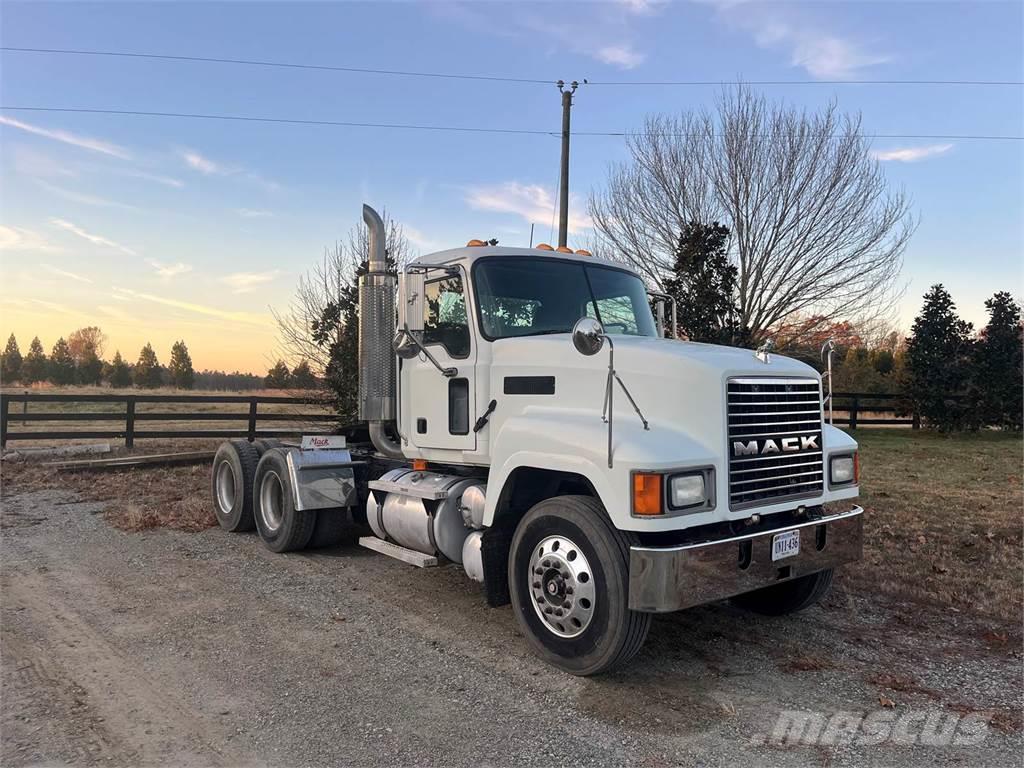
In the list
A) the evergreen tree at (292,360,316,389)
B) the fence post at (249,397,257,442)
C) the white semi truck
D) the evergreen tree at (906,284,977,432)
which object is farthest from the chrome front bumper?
the evergreen tree at (906,284,977,432)

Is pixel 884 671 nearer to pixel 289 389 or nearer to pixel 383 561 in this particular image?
pixel 383 561

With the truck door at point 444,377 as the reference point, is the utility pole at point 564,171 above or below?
above

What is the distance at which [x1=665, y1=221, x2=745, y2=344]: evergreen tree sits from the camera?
14789 mm

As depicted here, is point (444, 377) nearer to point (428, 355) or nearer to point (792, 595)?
point (428, 355)

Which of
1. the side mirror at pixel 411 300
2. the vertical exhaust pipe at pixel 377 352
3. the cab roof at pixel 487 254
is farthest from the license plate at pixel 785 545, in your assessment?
the vertical exhaust pipe at pixel 377 352

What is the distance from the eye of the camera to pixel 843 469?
16.4 ft

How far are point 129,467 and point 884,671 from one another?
1229 centimetres

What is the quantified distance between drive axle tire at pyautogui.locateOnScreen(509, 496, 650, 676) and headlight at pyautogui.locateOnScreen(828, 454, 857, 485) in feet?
5.78

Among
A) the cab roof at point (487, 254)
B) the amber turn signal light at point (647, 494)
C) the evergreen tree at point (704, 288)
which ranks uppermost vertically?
the evergreen tree at point (704, 288)

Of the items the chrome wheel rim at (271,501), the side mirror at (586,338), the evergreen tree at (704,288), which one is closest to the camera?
the side mirror at (586,338)

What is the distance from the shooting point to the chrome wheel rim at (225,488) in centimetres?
837

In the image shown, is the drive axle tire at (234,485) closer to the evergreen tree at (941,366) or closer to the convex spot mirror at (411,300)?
the convex spot mirror at (411,300)

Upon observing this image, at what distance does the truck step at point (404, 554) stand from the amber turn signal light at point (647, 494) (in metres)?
2.19

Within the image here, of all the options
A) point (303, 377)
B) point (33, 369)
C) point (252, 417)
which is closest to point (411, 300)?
point (252, 417)
